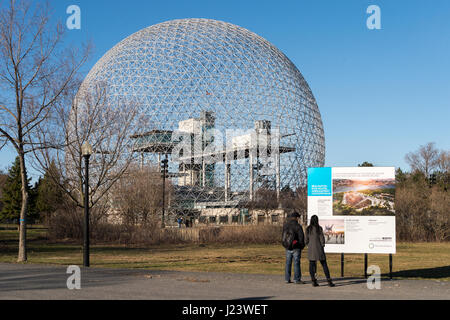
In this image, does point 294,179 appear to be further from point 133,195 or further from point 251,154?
point 133,195

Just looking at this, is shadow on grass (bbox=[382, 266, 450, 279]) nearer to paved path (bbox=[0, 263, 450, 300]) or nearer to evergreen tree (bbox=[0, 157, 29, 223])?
paved path (bbox=[0, 263, 450, 300])

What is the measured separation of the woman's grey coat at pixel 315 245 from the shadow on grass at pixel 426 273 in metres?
3.28

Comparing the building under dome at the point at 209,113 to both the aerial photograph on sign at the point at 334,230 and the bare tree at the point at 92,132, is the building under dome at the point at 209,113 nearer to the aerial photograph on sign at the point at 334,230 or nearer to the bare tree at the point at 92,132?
the bare tree at the point at 92,132

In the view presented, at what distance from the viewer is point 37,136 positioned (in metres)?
19.6

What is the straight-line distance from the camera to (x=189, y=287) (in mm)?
9852

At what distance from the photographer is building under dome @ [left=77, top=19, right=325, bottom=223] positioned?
126ft

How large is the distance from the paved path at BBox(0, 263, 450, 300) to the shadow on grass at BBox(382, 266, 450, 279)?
182cm

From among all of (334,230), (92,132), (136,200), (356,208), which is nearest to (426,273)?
→ (356,208)

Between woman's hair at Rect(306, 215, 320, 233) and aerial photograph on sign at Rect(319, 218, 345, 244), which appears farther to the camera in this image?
aerial photograph on sign at Rect(319, 218, 345, 244)

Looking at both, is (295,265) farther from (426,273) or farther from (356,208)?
(426,273)

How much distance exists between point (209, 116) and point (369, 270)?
25769mm

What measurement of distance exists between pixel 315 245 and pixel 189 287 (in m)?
2.60

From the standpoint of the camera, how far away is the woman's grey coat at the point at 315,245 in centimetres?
1041

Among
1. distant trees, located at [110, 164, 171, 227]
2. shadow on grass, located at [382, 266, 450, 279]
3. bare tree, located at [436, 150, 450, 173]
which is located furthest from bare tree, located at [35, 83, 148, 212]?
bare tree, located at [436, 150, 450, 173]
